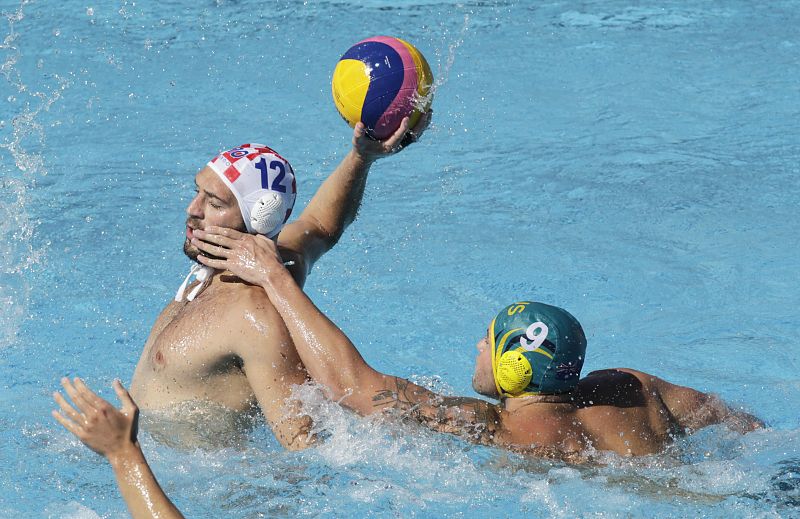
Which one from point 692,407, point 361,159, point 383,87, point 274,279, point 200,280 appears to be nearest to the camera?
point 274,279

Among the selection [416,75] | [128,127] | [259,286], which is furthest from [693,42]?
[259,286]

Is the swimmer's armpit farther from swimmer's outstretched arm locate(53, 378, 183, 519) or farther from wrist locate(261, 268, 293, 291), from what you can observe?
swimmer's outstretched arm locate(53, 378, 183, 519)

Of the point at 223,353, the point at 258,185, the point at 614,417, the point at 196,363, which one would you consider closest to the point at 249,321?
the point at 223,353

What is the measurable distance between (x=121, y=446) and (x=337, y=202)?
224 centimetres

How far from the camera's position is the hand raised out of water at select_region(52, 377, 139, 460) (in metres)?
2.82

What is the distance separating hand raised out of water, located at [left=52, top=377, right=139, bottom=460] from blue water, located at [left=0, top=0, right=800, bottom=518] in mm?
1073

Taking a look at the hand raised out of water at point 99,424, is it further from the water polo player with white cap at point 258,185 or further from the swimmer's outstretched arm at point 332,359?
the water polo player with white cap at point 258,185

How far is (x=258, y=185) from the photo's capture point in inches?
160

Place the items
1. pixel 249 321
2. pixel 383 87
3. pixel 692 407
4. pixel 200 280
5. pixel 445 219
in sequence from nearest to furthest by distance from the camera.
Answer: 1. pixel 249 321
2. pixel 200 280
3. pixel 383 87
4. pixel 692 407
5. pixel 445 219

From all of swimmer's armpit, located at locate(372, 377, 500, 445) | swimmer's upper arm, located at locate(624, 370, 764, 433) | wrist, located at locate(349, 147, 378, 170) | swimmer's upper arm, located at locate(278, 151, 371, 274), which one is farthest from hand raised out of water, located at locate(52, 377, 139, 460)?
swimmer's upper arm, located at locate(624, 370, 764, 433)

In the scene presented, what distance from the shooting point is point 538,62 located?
29.4 ft

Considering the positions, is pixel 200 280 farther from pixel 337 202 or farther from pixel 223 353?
pixel 337 202

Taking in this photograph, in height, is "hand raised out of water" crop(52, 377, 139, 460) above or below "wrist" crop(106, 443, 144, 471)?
above

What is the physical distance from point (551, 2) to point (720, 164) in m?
3.29
